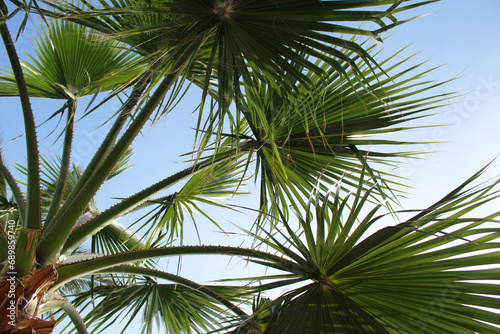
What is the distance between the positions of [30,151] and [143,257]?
2.18 feet

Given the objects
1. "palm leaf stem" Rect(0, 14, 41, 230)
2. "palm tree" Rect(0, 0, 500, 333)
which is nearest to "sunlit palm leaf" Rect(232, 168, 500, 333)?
"palm tree" Rect(0, 0, 500, 333)

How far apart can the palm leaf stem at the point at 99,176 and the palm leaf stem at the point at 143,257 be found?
95mm

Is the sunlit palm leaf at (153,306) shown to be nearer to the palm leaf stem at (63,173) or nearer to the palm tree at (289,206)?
the palm tree at (289,206)

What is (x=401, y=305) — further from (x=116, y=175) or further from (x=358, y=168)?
(x=116, y=175)

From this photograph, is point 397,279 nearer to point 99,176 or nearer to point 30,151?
point 99,176

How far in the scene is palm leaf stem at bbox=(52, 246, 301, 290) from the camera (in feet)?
4.54

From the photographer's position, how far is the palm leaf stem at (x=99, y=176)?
1.44 metres

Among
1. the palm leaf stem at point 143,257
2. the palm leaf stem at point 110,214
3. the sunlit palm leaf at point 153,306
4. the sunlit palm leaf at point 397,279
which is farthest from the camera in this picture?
the sunlit palm leaf at point 153,306

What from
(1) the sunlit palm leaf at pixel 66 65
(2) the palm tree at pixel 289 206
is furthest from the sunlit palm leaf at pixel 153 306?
(1) the sunlit palm leaf at pixel 66 65

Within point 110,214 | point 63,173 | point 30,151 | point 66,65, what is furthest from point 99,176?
point 66,65

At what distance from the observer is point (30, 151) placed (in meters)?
1.52

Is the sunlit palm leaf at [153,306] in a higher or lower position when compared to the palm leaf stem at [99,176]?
lower

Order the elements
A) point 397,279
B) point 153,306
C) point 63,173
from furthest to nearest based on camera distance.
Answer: point 153,306
point 63,173
point 397,279

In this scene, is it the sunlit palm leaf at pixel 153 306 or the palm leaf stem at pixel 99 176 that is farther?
the sunlit palm leaf at pixel 153 306
